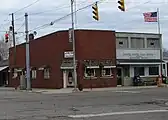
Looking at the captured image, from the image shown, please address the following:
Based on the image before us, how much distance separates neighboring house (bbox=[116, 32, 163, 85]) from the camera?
48750mm

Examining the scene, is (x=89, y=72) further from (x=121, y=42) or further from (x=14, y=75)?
(x=14, y=75)

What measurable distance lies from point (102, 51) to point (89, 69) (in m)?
2.61

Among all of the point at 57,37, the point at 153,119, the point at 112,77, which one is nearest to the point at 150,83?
the point at 112,77

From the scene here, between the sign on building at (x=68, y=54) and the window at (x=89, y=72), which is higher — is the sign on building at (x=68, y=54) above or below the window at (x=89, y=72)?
above

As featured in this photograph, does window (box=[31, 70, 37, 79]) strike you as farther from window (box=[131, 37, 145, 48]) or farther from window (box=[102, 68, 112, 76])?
window (box=[131, 37, 145, 48])

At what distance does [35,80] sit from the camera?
53.5 meters

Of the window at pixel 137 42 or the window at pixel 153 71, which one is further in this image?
the window at pixel 153 71

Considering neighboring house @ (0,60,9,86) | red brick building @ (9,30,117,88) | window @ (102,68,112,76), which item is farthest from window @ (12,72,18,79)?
window @ (102,68,112,76)

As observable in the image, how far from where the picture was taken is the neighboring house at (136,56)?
4875 centimetres

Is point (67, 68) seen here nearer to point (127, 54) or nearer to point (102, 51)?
point (102, 51)

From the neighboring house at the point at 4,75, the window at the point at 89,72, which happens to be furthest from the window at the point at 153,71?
the neighboring house at the point at 4,75

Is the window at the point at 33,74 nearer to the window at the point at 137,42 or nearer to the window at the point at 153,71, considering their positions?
the window at the point at 137,42

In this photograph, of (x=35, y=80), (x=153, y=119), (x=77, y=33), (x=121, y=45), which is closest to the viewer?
(x=153, y=119)

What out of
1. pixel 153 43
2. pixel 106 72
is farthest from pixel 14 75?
pixel 153 43
